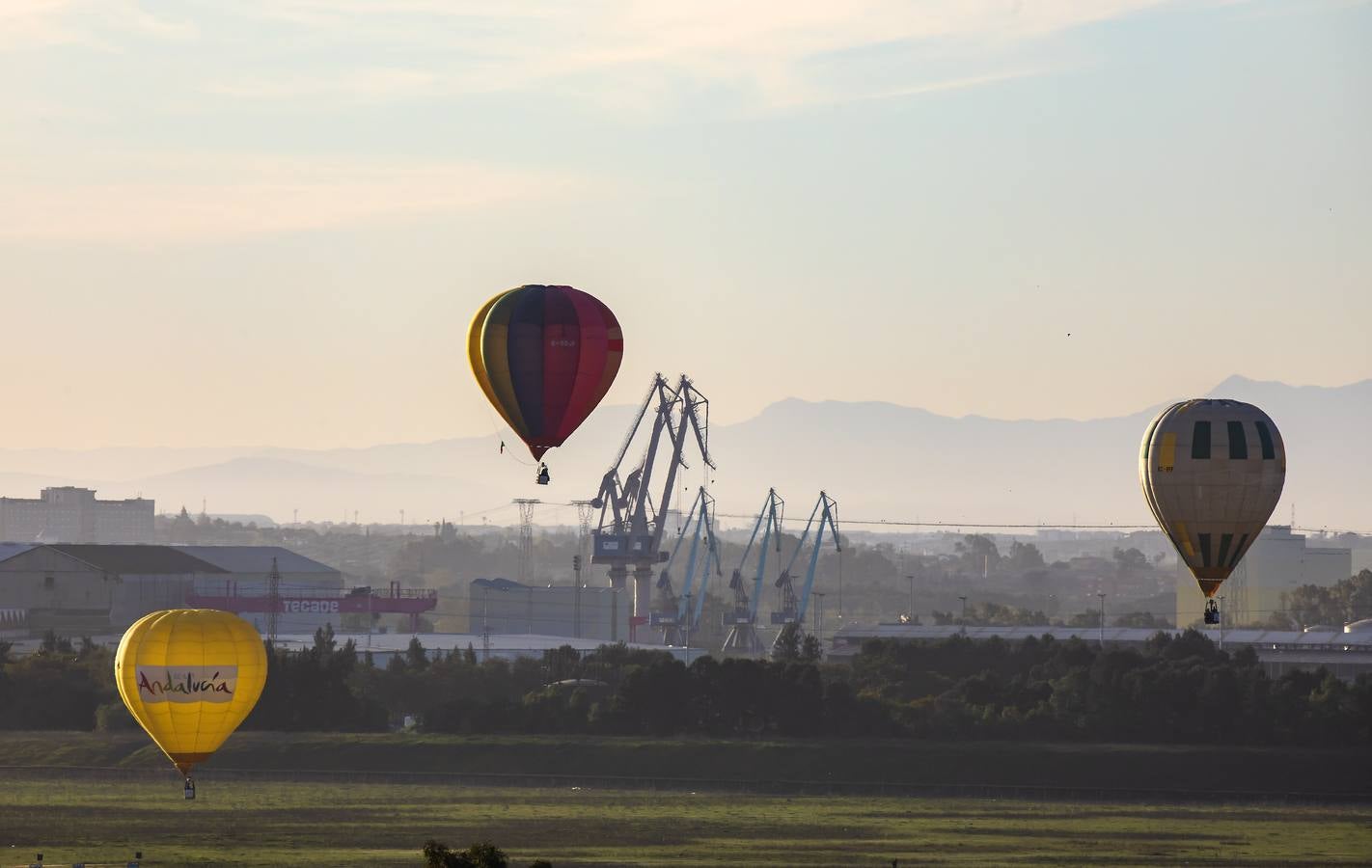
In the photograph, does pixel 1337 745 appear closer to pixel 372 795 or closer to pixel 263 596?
pixel 372 795

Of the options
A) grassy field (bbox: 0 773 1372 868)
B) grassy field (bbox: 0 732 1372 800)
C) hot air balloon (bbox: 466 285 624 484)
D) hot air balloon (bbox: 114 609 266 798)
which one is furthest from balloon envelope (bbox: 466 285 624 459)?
grassy field (bbox: 0 732 1372 800)

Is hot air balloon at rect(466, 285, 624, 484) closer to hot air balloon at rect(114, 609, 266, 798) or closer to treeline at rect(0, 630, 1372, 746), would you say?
hot air balloon at rect(114, 609, 266, 798)

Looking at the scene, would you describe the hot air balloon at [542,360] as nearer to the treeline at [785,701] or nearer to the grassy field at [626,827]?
the grassy field at [626,827]

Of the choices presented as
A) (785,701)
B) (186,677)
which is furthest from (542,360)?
(785,701)

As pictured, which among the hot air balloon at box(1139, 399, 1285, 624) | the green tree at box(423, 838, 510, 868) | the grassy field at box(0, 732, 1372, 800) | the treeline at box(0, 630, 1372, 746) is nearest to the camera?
the green tree at box(423, 838, 510, 868)

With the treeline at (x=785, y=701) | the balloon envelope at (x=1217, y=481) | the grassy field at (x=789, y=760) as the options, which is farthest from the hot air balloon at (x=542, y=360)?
the treeline at (x=785, y=701)

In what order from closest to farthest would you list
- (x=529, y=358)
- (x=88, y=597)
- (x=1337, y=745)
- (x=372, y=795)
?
(x=529, y=358), (x=372, y=795), (x=1337, y=745), (x=88, y=597)

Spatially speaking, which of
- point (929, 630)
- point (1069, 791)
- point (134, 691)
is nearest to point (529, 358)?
point (134, 691)
